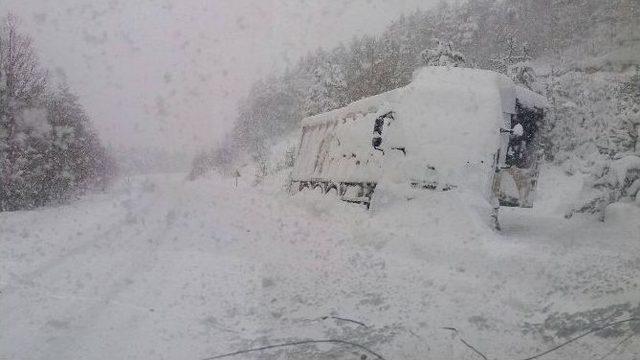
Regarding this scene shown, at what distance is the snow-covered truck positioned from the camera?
877 cm

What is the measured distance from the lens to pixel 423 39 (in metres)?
66.8

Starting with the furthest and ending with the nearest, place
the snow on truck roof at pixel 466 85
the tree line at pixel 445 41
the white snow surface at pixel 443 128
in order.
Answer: the tree line at pixel 445 41 < the snow on truck roof at pixel 466 85 < the white snow surface at pixel 443 128

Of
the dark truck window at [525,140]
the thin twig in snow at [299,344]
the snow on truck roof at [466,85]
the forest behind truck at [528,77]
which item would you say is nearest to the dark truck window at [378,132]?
the snow on truck roof at [466,85]

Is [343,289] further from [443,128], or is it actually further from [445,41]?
[445,41]

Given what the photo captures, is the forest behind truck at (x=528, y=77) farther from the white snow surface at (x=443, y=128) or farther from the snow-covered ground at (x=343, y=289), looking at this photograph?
the snow-covered ground at (x=343, y=289)

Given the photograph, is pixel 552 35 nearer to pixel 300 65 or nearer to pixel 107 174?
pixel 300 65

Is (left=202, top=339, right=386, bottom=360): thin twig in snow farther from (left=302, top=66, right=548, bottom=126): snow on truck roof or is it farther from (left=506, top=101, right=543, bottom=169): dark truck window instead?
(left=506, top=101, right=543, bottom=169): dark truck window

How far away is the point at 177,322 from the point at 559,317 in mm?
3607

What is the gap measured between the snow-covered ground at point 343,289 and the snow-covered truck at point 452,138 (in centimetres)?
59

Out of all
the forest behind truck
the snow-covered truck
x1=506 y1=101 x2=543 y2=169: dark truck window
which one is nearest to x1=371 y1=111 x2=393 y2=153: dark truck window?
the snow-covered truck

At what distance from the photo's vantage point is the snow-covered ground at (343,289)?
446 cm

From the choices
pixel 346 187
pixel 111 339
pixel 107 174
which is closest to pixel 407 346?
pixel 111 339

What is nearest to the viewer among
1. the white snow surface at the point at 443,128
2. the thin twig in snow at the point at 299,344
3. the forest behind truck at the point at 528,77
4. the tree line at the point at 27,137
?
the thin twig in snow at the point at 299,344

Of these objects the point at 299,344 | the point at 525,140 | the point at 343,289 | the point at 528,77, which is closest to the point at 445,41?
the point at 528,77
